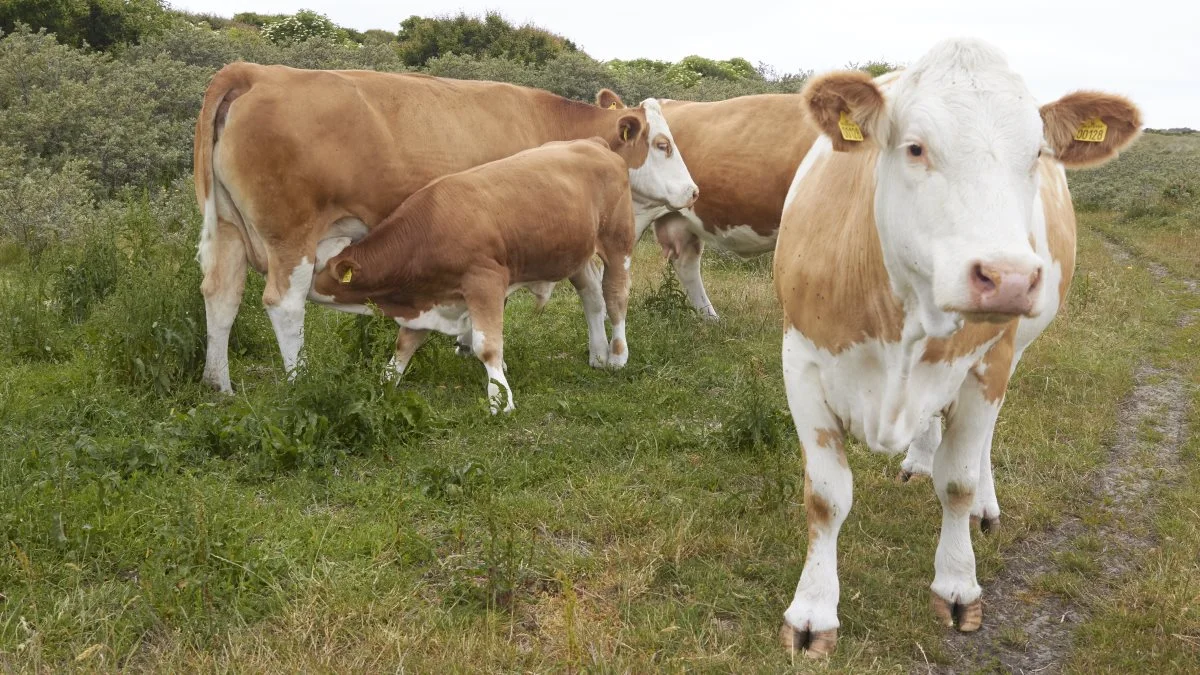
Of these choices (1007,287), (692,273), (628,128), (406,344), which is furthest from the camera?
(692,273)

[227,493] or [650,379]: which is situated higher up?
[227,493]

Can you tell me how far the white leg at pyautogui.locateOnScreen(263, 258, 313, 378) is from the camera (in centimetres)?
620

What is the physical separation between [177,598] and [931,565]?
2871 millimetres

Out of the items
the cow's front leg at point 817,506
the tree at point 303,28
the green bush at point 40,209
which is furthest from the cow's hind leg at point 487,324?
the tree at point 303,28

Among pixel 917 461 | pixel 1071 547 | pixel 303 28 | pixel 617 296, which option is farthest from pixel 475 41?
pixel 1071 547

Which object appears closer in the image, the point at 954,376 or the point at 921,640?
the point at 954,376

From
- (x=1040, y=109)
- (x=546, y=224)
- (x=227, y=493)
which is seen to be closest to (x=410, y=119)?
(x=546, y=224)

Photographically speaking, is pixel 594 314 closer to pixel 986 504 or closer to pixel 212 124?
pixel 212 124

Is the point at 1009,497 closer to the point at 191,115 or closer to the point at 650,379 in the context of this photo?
the point at 650,379

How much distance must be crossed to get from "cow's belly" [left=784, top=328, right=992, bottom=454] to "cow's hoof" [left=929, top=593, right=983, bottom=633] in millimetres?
748

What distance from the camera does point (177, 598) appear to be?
3375mm

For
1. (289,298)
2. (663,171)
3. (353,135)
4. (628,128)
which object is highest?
(353,135)

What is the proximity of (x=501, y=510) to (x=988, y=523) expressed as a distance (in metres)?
2.20

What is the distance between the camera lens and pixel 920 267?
9.45ft
